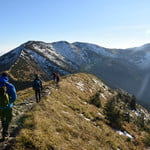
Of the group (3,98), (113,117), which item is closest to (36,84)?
(3,98)

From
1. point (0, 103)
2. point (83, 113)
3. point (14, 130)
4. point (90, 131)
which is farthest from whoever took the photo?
point (83, 113)

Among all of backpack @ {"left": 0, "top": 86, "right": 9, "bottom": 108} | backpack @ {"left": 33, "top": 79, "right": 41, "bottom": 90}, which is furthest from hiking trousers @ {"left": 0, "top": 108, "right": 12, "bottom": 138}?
backpack @ {"left": 33, "top": 79, "right": 41, "bottom": 90}

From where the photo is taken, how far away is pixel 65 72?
131 meters

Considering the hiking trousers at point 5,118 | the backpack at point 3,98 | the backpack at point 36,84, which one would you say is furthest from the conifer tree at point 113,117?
the backpack at point 3,98

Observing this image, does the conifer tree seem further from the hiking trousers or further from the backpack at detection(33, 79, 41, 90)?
the hiking trousers

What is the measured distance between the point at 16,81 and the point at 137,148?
77182 millimetres

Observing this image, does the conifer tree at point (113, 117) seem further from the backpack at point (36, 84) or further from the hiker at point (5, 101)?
the hiker at point (5, 101)

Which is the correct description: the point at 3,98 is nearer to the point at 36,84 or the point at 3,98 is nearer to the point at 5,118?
the point at 5,118

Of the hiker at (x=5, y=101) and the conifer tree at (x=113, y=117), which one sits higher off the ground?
the hiker at (x=5, y=101)

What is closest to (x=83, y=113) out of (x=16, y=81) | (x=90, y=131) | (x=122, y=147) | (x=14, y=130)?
(x=90, y=131)

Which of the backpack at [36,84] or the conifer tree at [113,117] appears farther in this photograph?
the conifer tree at [113,117]

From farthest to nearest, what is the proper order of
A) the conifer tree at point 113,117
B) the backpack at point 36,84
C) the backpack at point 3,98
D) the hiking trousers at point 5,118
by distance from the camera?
the conifer tree at point 113,117, the backpack at point 36,84, the hiking trousers at point 5,118, the backpack at point 3,98

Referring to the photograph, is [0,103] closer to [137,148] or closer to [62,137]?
[62,137]

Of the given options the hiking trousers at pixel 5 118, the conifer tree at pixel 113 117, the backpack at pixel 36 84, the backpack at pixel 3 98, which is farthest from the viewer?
the conifer tree at pixel 113 117
